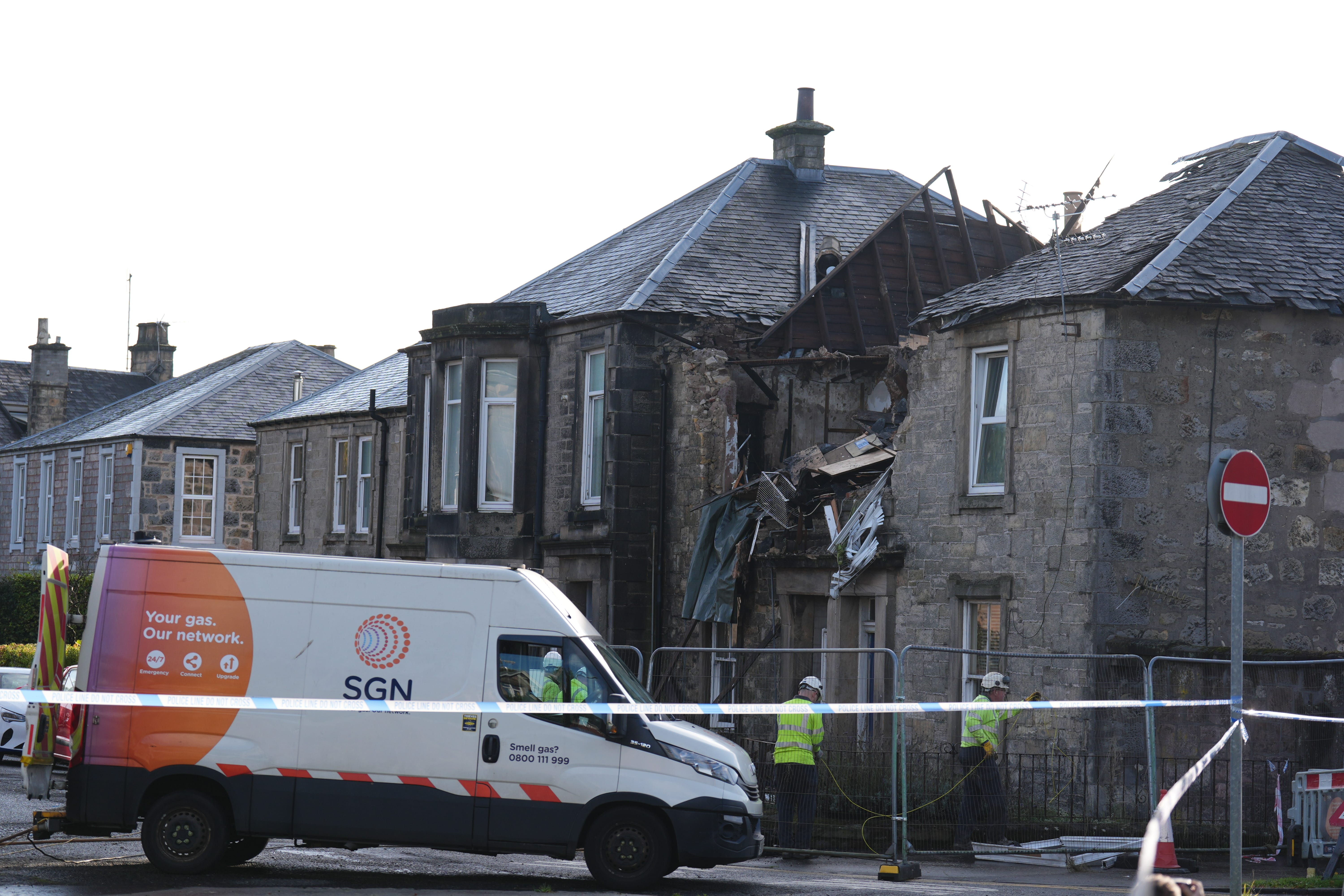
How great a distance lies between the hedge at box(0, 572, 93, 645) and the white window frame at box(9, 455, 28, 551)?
441cm

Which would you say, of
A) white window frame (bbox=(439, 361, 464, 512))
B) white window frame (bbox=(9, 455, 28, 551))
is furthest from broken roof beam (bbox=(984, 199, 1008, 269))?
white window frame (bbox=(9, 455, 28, 551))

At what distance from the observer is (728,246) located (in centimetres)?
2470

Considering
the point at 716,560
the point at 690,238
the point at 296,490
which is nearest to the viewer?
the point at 716,560

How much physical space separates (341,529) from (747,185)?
12316 millimetres

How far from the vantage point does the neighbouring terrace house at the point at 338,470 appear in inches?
1247

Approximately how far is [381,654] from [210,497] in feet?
94.5

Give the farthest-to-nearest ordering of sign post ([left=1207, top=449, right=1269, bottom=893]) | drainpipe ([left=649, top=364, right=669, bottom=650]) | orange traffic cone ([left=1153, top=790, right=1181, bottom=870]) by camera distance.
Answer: drainpipe ([left=649, top=364, right=669, bottom=650]), orange traffic cone ([left=1153, top=790, right=1181, bottom=870]), sign post ([left=1207, top=449, right=1269, bottom=893])

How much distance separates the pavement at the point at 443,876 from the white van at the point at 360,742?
0.30m

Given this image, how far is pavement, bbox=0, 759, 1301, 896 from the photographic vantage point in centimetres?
1112

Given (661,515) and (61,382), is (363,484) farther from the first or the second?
(61,382)

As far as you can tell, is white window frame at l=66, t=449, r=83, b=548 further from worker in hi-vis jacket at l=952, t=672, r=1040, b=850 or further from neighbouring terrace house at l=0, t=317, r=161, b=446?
worker in hi-vis jacket at l=952, t=672, r=1040, b=850

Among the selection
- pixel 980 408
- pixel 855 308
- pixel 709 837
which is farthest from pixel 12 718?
pixel 980 408

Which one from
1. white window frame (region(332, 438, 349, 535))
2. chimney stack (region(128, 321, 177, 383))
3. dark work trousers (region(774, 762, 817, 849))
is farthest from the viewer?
chimney stack (region(128, 321, 177, 383))

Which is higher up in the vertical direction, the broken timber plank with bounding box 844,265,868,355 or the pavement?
the broken timber plank with bounding box 844,265,868,355
